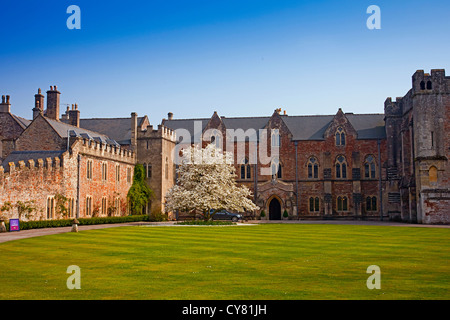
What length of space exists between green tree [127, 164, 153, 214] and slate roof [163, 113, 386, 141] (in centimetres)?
1103

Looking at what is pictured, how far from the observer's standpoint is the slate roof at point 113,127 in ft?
183

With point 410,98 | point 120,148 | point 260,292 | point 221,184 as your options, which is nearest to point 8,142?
point 120,148

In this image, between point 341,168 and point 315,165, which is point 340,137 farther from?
point 315,165

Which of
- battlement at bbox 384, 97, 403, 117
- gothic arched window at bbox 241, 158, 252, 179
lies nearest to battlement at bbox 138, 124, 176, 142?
gothic arched window at bbox 241, 158, 252, 179

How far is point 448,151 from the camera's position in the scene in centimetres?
4384

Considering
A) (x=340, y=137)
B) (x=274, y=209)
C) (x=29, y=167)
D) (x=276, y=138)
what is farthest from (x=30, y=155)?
(x=340, y=137)

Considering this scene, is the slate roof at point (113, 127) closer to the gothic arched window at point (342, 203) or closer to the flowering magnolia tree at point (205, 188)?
the flowering magnolia tree at point (205, 188)

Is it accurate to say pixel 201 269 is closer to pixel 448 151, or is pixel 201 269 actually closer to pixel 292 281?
pixel 292 281

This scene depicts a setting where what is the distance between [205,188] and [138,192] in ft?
43.2

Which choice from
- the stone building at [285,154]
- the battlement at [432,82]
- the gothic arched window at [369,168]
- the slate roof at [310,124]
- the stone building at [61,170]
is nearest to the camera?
the stone building at [61,170]

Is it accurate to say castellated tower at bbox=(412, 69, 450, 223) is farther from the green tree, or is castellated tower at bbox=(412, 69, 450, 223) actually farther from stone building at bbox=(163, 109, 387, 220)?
the green tree

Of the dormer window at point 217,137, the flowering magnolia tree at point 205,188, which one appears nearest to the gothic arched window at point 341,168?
the dormer window at point 217,137

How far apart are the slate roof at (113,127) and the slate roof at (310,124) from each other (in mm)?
7397

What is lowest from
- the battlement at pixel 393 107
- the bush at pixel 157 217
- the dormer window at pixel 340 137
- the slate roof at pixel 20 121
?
the bush at pixel 157 217
